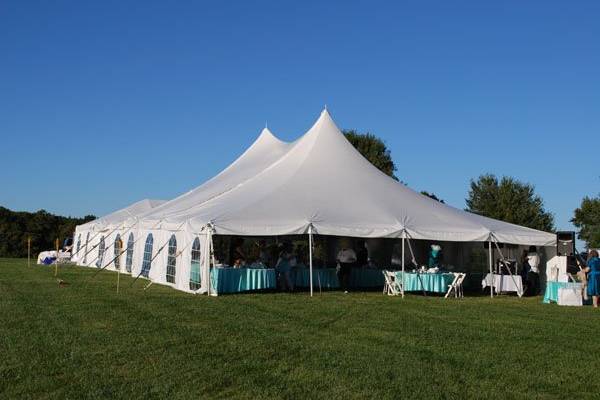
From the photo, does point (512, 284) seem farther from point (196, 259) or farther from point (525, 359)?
point (525, 359)

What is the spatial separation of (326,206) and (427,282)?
9.33 ft

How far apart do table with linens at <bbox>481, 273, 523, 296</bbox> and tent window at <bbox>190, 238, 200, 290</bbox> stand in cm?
657

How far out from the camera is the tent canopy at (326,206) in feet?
47.8

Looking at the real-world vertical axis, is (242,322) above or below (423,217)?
below

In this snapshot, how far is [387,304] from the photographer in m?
13.2

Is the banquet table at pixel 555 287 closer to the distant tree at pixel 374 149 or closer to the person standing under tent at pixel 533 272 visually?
the person standing under tent at pixel 533 272

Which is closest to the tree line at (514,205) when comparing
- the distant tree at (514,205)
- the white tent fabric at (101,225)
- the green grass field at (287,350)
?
the distant tree at (514,205)

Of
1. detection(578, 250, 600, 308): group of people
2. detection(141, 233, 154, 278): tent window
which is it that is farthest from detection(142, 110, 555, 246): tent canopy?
detection(578, 250, 600, 308): group of people

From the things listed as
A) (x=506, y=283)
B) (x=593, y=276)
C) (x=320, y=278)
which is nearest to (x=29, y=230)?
(x=320, y=278)

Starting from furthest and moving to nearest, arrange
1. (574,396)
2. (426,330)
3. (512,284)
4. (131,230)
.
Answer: (131,230)
(512,284)
(426,330)
(574,396)

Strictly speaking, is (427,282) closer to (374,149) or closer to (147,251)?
(147,251)

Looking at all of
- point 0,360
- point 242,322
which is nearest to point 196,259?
point 242,322

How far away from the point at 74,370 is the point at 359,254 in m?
12.8

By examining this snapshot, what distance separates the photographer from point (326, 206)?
15.3m
